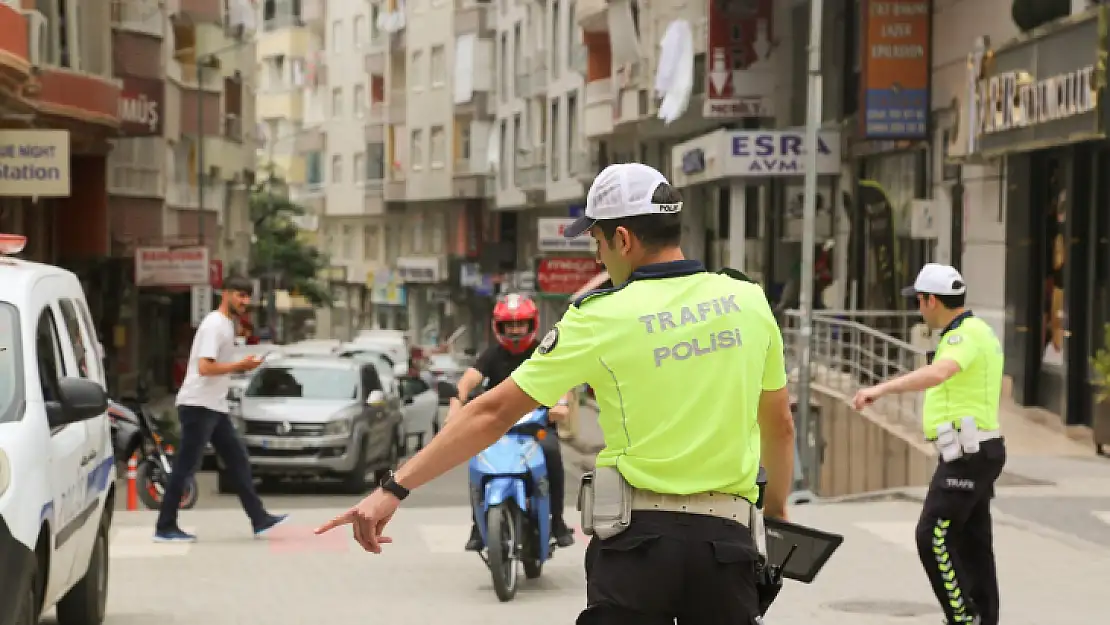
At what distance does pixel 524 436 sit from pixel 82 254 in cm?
3142

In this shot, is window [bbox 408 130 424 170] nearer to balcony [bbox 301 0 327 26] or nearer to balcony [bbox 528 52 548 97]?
balcony [bbox 301 0 327 26]

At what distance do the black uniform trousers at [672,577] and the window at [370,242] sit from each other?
305 ft

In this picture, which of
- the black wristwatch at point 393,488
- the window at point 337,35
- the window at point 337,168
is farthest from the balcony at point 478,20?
the black wristwatch at point 393,488

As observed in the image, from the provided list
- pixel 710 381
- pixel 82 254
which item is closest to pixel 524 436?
pixel 710 381

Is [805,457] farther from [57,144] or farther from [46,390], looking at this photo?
[46,390]

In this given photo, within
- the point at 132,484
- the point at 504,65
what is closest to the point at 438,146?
the point at 504,65

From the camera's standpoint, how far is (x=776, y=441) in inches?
217

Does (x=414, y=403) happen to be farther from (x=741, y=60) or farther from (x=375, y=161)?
(x=375, y=161)

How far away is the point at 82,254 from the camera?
42344 millimetres

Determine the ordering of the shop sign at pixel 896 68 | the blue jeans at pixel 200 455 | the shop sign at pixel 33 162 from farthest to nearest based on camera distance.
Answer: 1. the shop sign at pixel 896 68
2. the shop sign at pixel 33 162
3. the blue jeans at pixel 200 455

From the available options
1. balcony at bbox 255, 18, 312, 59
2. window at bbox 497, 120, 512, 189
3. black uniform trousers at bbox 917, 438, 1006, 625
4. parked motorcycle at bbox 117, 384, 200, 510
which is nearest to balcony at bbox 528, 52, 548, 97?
window at bbox 497, 120, 512, 189

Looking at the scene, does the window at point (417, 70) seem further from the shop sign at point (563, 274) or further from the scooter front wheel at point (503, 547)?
the scooter front wheel at point (503, 547)

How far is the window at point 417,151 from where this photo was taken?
280 feet

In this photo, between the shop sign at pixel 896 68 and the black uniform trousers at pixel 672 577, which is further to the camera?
the shop sign at pixel 896 68
